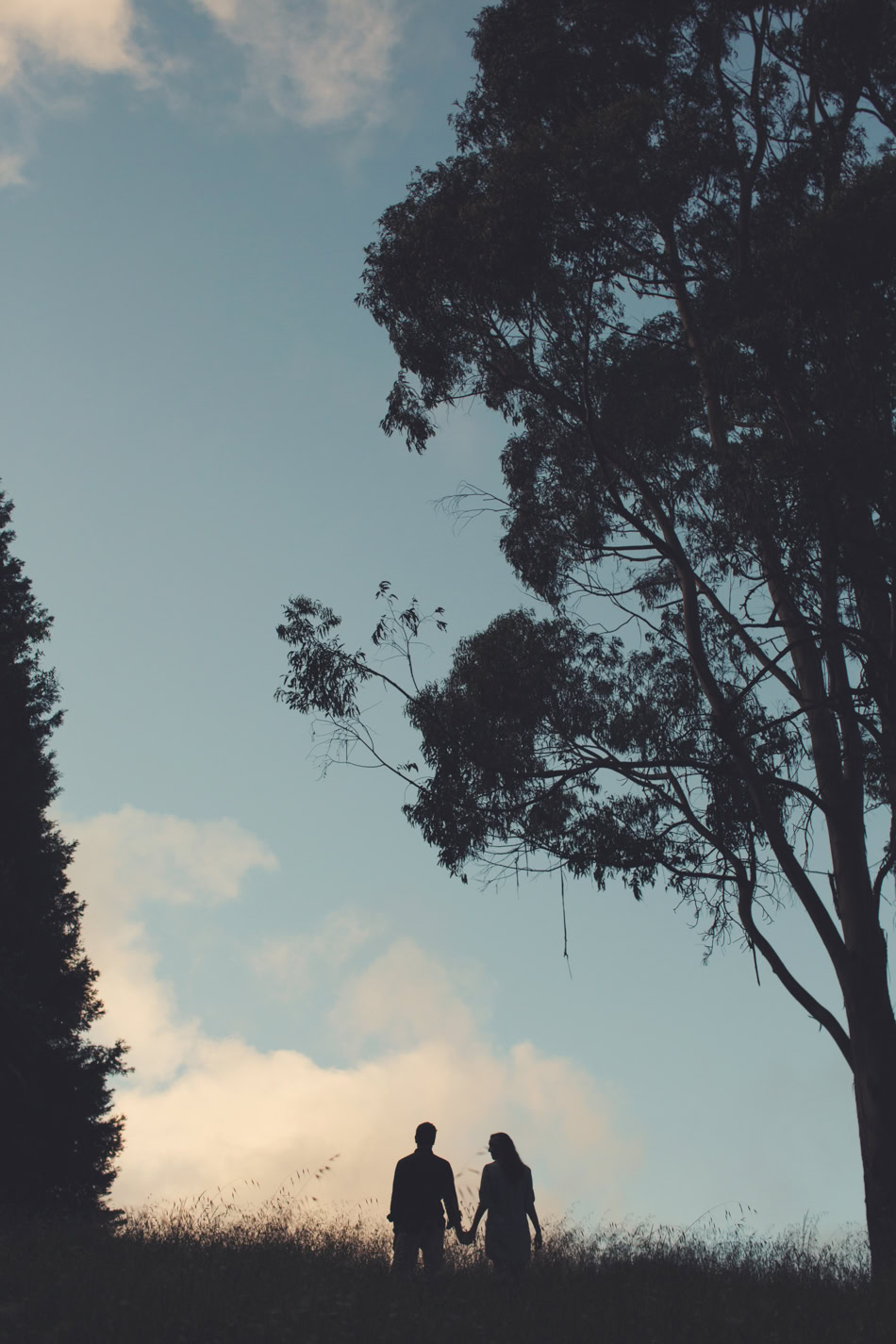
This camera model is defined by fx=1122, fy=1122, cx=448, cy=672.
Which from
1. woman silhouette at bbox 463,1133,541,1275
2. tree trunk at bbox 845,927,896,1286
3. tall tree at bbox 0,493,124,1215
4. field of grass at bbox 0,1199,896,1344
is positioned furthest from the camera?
tall tree at bbox 0,493,124,1215

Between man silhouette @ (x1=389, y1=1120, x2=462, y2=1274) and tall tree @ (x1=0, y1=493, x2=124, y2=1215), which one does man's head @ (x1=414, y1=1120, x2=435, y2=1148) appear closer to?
man silhouette @ (x1=389, y1=1120, x2=462, y2=1274)

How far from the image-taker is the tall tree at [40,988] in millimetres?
16062

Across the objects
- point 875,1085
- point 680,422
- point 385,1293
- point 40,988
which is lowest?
point 385,1293

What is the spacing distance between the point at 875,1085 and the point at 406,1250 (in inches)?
188

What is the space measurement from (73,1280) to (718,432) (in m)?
10.3

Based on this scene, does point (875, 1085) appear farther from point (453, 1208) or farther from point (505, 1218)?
point (453, 1208)

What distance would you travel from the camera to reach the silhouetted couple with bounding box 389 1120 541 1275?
24.7 feet

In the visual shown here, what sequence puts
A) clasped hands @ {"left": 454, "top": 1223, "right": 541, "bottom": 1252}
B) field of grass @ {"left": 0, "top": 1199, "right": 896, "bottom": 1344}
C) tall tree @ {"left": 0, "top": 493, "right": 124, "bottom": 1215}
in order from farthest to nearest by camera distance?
tall tree @ {"left": 0, "top": 493, "right": 124, "bottom": 1215} < clasped hands @ {"left": 454, "top": 1223, "right": 541, "bottom": 1252} < field of grass @ {"left": 0, "top": 1199, "right": 896, "bottom": 1344}

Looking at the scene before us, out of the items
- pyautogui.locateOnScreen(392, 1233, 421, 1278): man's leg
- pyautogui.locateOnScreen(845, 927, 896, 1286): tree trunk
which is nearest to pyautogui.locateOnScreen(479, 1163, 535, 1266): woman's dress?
pyautogui.locateOnScreen(392, 1233, 421, 1278): man's leg

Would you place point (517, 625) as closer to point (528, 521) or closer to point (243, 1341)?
point (528, 521)

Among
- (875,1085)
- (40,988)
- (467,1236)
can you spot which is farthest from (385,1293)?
(40,988)

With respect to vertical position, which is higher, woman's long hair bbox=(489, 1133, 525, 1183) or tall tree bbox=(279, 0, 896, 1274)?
tall tree bbox=(279, 0, 896, 1274)

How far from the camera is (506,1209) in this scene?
7.55m

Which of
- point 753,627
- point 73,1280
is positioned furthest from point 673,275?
point 73,1280
